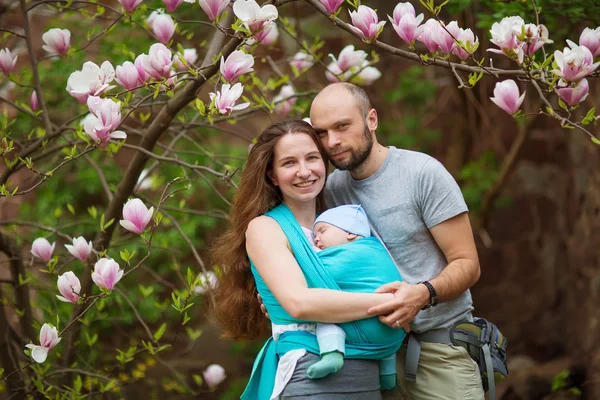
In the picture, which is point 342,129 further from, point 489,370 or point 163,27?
point 489,370

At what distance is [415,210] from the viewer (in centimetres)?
231

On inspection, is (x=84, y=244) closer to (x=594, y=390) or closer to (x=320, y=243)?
(x=320, y=243)

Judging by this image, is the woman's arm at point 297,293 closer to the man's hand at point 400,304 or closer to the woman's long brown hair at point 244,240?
the man's hand at point 400,304

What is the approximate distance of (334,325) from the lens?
204 cm

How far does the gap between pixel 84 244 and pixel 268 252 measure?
0.72m

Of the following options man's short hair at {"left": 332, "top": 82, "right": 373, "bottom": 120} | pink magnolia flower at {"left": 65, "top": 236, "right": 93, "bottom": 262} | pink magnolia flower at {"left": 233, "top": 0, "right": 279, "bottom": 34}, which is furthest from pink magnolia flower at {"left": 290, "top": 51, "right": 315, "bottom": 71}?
pink magnolia flower at {"left": 65, "top": 236, "right": 93, "bottom": 262}

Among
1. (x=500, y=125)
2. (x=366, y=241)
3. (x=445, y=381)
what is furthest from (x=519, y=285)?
(x=366, y=241)

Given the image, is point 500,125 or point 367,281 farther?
point 500,125

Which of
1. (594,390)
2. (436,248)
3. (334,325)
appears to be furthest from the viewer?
(594,390)

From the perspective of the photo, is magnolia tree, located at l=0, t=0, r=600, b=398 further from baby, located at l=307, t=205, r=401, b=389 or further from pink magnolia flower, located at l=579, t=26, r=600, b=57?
baby, located at l=307, t=205, r=401, b=389

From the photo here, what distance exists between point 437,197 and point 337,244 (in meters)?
0.37

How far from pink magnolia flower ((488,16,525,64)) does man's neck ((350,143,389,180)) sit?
563mm

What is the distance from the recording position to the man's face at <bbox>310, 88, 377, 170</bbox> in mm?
2309

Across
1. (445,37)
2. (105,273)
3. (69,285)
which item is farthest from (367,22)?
(69,285)
